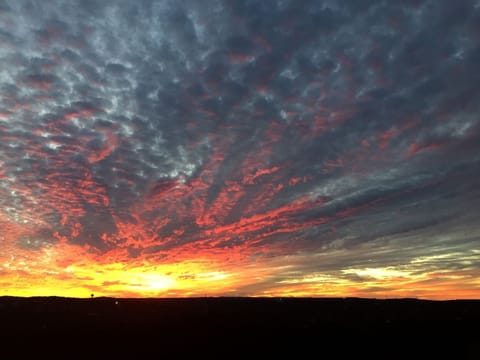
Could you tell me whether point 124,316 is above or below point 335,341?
above

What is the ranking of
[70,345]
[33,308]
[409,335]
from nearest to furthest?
[70,345], [409,335], [33,308]

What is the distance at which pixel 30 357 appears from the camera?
22.2m

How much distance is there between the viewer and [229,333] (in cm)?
2856

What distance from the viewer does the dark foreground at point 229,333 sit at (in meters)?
24.1

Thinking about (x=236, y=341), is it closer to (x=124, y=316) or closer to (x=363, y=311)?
(x=124, y=316)

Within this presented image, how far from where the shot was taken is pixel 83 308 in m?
38.4

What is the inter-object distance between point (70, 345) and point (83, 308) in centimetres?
1478

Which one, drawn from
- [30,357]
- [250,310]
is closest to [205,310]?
[250,310]

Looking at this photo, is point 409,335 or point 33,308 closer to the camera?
point 409,335

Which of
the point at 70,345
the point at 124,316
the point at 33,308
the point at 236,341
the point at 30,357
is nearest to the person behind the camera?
the point at 30,357

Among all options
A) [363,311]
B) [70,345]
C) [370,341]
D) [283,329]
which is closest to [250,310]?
[283,329]

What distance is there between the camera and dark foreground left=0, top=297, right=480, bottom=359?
948 inches

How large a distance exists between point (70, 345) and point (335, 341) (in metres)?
18.1

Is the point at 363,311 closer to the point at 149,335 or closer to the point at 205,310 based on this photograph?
the point at 205,310
